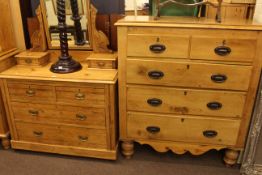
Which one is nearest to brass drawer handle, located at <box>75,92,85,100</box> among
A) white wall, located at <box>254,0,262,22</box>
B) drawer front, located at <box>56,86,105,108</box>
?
drawer front, located at <box>56,86,105,108</box>

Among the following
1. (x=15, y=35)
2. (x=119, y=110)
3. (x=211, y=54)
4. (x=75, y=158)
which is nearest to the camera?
(x=211, y=54)

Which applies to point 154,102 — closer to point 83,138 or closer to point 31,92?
point 83,138

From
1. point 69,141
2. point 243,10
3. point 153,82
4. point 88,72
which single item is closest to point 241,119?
point 153,82

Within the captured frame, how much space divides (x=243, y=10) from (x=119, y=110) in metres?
1.24

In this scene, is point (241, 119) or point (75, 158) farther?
point (75, 158)

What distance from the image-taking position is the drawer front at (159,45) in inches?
66.1

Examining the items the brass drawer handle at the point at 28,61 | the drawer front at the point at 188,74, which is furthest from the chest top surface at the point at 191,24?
the brass drawer handle at the point at 28,61

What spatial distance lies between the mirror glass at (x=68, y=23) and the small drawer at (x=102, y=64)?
0.74 ft

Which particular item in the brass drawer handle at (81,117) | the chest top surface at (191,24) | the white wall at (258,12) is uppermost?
the white wall at (258,12)

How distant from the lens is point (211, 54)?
66.0 inches

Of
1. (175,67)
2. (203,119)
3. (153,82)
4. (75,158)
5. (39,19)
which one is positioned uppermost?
(39,19)

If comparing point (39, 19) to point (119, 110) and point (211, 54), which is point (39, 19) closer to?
point (119, 110)

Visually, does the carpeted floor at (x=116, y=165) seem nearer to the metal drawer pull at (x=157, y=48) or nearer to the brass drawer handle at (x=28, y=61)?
the brass drawer handle at (x=28, y=61)

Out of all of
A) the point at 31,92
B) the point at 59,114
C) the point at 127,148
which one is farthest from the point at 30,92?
the point at 127,148
